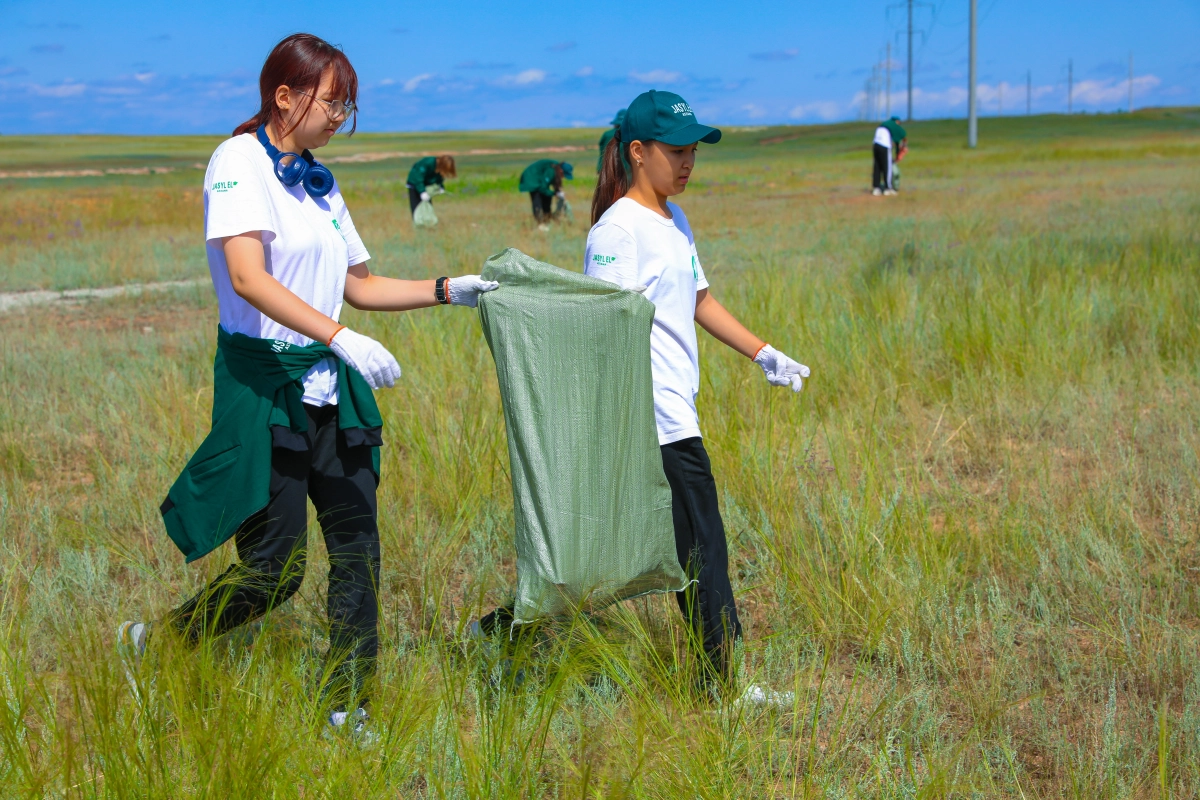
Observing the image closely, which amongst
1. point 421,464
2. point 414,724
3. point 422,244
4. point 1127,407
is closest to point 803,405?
point 1127,407

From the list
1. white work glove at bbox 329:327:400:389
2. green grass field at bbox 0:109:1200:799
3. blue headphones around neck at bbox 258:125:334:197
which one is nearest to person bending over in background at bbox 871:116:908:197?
green grass field at bbox 0:109:1200:799

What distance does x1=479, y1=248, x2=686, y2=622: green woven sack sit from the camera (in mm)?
2111

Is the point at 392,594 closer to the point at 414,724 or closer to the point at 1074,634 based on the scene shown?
the point at 414,724

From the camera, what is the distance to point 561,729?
2303 mm

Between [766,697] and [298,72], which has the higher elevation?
[298,72]

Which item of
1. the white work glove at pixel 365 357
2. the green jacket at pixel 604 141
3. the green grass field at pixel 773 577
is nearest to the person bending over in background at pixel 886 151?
the green jacket at pixel 604 141

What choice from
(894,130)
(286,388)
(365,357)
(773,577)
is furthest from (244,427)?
(894,130)

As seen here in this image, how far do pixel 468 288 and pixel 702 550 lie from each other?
85 cm

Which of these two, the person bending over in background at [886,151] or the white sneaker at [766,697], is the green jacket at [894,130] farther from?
the white sneaker at [766,697]

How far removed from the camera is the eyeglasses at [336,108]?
217 centimetres

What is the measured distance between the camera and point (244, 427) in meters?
2.12

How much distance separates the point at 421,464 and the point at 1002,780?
2364 millimetres

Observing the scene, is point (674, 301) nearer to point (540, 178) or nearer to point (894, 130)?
point (540, 178)

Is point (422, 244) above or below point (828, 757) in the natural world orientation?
above
